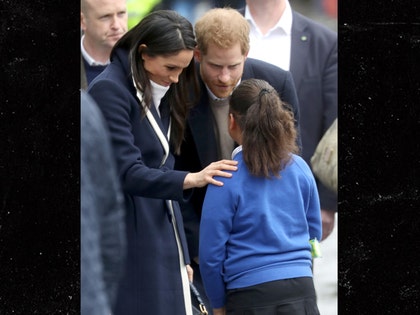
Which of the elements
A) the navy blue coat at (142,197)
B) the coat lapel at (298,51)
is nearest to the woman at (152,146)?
the navy blue coat at (142,197)

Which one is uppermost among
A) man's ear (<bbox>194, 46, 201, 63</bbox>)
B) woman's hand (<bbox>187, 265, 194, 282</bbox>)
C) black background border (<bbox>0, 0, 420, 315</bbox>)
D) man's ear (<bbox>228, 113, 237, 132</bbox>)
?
man's ear (<bbox>194, 46, 201, 63</bbox>)

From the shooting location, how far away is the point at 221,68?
532 centimetres

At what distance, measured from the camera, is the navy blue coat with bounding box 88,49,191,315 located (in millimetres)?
5223

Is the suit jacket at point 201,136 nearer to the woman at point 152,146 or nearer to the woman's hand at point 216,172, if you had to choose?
the woman at point 152,146

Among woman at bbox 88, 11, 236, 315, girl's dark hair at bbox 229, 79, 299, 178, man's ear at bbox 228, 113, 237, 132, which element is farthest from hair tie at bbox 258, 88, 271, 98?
woman at bbox 88, 11, 236, 315

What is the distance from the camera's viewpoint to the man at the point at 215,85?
5320mm

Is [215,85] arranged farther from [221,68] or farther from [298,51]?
[298,51]

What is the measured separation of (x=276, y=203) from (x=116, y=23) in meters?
1.13

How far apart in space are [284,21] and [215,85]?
50cm

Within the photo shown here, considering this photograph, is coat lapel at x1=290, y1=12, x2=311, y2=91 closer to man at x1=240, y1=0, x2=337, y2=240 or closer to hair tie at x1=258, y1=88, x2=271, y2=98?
man at x1=240, y1=0, x2=337, y2=240
